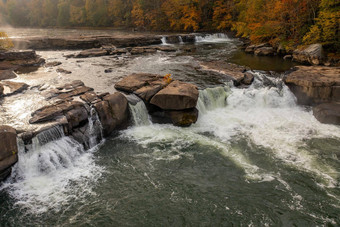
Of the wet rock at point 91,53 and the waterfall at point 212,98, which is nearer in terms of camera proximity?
the waterfall at point 212,98

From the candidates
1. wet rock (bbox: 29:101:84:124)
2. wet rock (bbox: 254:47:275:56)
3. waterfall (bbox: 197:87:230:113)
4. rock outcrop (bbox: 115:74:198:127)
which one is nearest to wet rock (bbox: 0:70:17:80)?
wet rock (bbox: 29:101:84:124)

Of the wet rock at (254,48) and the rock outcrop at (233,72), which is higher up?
the wet rock at (254,48)

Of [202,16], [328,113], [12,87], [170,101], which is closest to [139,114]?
[170,101]

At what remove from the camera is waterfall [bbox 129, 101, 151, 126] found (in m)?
11.8

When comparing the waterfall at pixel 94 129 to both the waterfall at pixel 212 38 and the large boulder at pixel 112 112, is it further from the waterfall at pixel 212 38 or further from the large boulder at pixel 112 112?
the waterfall at pixel 212 38

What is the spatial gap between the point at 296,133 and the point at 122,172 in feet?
26.7

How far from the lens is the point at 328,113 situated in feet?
39.7

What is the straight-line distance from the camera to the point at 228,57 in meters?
23.3

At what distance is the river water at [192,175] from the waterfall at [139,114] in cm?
5

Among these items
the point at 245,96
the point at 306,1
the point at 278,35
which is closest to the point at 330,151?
the point at 245,96

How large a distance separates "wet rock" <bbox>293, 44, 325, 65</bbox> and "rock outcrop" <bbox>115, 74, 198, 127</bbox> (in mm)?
12407

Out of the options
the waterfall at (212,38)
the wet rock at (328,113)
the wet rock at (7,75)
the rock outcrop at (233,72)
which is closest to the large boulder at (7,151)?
the wet rock at (7,75)

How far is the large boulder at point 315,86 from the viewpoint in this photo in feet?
43.7

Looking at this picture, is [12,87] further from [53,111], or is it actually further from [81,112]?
[81,112]
